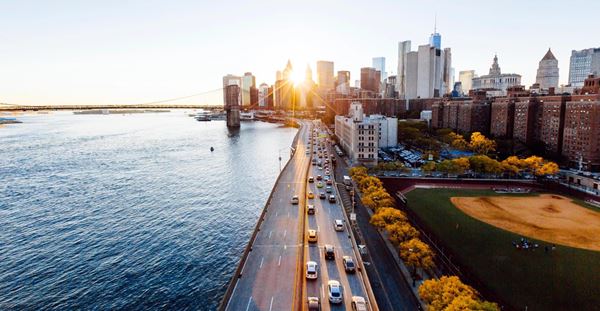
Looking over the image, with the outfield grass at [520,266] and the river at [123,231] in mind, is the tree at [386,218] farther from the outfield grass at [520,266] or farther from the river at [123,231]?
the river at [123,231]

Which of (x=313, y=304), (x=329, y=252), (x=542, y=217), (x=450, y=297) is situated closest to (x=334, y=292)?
(x=313, y=304)

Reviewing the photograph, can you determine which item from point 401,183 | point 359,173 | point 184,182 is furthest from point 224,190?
point 401,183

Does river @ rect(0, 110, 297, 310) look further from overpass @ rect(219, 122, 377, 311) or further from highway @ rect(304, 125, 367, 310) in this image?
highway @ rect(304, 125, 367, 310)

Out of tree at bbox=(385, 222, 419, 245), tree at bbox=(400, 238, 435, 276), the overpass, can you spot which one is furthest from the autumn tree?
the overpass

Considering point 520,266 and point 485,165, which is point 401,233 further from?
point 485,165

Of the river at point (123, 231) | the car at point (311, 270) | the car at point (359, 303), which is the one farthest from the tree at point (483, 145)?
the car at point (359, 303)
